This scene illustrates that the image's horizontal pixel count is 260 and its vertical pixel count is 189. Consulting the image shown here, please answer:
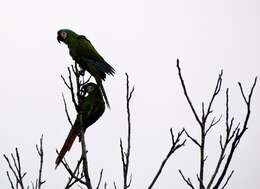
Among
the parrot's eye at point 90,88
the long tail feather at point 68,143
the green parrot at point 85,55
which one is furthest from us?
the green parrot at point 85,55

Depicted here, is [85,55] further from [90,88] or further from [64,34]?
[90,88]

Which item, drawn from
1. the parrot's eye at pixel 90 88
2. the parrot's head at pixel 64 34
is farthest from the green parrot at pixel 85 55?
the parrot's eye at pixel 90 88

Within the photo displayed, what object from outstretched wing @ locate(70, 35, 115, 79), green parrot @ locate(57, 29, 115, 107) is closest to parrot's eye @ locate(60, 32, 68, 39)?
green parrot @ locate(57, 29, 115, 107)

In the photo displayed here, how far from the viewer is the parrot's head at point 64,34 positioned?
19.6ft

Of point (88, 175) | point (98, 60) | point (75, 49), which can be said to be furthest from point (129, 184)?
point (75, 49)

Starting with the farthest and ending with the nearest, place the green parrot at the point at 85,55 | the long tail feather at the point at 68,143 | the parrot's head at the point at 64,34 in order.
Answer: the parrot's head at the point at 64,34
the green parrot at the point at 85,55
the long tail feather at the point at 68,143

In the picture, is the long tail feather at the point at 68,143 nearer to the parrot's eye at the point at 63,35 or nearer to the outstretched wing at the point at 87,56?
the outstretched wing at the point at 87,56

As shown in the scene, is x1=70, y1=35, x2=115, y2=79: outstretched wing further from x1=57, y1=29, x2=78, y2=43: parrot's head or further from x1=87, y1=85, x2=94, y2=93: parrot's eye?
x1=87, y1=85, x2=94, y2=93: parrot's eye

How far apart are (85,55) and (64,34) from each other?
2.68ft

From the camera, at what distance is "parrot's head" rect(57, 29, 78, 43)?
5988 mm

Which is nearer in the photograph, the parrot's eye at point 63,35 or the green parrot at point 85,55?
the green parrot at point 85,55

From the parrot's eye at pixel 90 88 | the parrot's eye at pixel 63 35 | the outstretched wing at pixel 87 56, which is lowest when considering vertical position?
the parrot's eye at pixel 90 88

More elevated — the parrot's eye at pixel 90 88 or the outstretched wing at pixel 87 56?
the outstretched wing at pixel 87 56

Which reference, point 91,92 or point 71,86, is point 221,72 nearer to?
point 71,86
